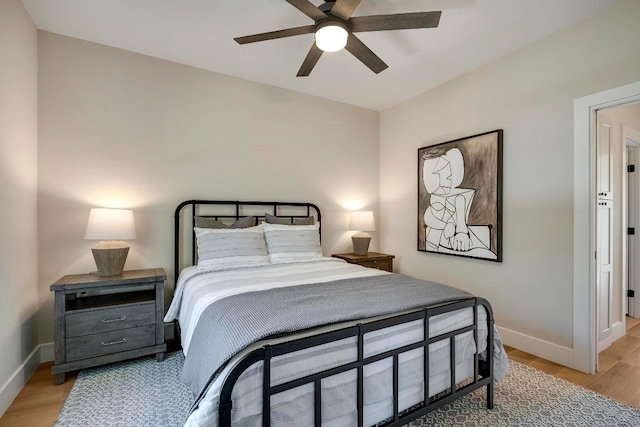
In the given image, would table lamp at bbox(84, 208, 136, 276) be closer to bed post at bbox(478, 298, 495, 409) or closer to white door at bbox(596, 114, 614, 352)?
bed post at bbox(478, 298, 495, 409)

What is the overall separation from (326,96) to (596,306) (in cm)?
343

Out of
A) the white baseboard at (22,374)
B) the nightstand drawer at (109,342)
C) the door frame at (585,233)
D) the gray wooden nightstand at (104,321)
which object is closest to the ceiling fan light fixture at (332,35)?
the door frame at (585,233)

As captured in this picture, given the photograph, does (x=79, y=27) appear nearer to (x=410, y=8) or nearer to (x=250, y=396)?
(x=410, y=8)

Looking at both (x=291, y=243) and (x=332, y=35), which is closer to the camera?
(x=332, y=35)

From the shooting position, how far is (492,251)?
113 inches

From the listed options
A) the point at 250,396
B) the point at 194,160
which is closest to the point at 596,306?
the point at 250,396

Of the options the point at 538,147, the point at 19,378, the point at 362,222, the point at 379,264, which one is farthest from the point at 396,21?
the point at 19,378

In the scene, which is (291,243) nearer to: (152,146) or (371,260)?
(371,260)

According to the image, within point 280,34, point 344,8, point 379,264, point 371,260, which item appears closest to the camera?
point 344,8

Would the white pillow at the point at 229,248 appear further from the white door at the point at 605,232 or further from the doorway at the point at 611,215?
the white door at the point at 605,232

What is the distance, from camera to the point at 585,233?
2.26 m

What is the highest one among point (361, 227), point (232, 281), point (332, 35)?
point (332, 35)

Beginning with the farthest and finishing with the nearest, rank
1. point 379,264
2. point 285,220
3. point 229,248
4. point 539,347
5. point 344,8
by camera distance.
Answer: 1. point 379,264
2. point 285,220
3. point 229,248
4. point 539,347
5. point 344,8

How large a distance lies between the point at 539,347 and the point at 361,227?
6.91 ft
